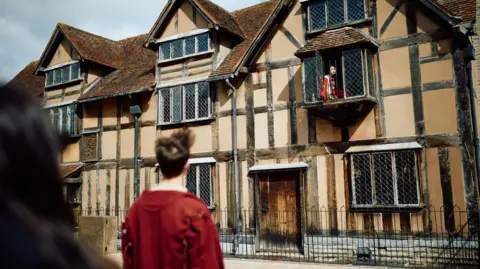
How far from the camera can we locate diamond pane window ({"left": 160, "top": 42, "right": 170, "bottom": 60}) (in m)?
16.1

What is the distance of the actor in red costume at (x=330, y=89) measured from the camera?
11844 millimetres

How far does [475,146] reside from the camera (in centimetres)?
995

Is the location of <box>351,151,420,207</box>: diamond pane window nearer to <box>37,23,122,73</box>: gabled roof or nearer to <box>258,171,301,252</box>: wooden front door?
<box>258,171,301,252</box>: wooden front door

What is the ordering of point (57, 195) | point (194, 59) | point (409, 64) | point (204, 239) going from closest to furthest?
point (57, 195), point (204, 239), point (409, 64), point (194, 59)

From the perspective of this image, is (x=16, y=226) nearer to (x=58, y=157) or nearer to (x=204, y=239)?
(x=58, y=157)

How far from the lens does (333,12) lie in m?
12.8

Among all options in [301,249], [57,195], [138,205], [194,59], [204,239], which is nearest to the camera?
[57,195]

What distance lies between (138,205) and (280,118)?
34.8ft

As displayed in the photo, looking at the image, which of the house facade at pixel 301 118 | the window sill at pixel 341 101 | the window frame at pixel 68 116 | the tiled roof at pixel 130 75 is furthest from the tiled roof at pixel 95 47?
the window sill at pixel 341 101

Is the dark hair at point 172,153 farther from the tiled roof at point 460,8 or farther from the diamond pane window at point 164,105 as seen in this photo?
the diamond pane window at point 164,105

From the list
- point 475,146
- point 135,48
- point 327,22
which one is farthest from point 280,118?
point 135,48

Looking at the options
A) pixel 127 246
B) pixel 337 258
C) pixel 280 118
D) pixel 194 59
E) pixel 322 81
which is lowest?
pixel 337 258

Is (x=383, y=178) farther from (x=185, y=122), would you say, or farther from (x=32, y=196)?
(x=32, y=196)

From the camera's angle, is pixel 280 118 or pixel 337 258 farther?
pixel 280 118
